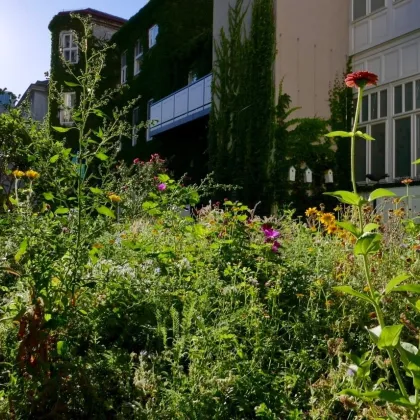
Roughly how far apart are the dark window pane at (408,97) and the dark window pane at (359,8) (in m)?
2.58

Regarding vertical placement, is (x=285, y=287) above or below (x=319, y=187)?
below

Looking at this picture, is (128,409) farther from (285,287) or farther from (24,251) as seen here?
(285,287)

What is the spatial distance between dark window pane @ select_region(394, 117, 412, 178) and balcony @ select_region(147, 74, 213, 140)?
5.29 m

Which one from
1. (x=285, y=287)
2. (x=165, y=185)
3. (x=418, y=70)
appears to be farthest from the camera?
(x=418, y=70)

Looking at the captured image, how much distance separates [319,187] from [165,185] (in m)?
8.74

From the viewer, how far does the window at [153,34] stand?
21.7m

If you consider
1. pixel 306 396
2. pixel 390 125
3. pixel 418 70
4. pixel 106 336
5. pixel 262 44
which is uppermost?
pixel 262 44

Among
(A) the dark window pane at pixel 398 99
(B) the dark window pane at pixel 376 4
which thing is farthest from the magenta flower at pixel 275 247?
(B) the dark window pane at pixel 376 4

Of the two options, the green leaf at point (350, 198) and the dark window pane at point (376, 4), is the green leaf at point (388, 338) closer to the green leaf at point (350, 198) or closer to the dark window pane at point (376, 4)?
the green leaf at point (350, 198)

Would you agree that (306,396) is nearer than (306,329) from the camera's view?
Yes

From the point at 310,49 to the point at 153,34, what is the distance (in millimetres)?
10400

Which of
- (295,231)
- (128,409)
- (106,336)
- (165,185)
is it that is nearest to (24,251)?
(106,336)

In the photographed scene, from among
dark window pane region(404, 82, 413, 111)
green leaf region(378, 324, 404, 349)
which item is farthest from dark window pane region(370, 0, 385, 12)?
green leaf region(378, 324, 404, 349)

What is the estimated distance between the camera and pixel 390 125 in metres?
12.3
